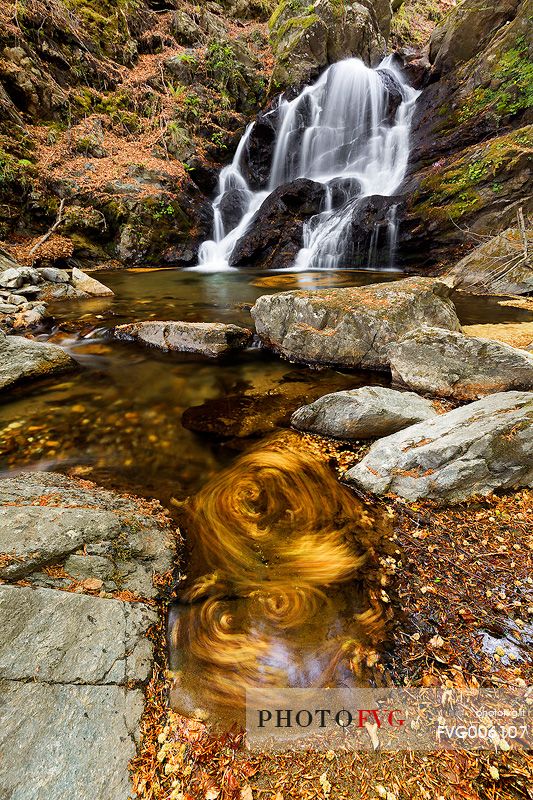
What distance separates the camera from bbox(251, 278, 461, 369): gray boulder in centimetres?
543

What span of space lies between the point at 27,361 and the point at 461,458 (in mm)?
6256

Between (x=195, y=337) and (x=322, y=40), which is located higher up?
(x=322, y=40)

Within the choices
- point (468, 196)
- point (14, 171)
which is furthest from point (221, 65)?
point (468, 196)

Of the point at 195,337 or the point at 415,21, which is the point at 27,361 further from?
the point at 415,21

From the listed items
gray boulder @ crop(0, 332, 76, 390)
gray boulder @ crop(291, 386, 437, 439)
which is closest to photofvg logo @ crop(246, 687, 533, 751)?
gray boulder @ crop(291, 386, 437, 439)

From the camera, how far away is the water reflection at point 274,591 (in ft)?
5.79

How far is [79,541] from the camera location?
7.02ft

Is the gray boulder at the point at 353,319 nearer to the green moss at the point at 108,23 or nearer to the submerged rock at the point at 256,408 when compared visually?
the submerged rock at the point at 256,408

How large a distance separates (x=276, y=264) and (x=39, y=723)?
16089 mm

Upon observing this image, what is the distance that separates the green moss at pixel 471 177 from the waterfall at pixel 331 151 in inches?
106

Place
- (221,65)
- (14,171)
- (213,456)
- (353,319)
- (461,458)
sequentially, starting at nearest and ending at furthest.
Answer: (461,458) < (213,456) < (353,319) < (14,171) < (221,65)

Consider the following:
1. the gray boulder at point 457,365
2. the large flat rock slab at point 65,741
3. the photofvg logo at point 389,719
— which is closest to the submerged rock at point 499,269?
the gray boulder at point 457,365

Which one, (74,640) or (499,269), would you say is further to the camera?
(499,269)

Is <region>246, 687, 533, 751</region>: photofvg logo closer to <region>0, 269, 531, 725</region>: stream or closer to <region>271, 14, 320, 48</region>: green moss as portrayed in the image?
<region>0, 269, 531, 725</region>: stream
